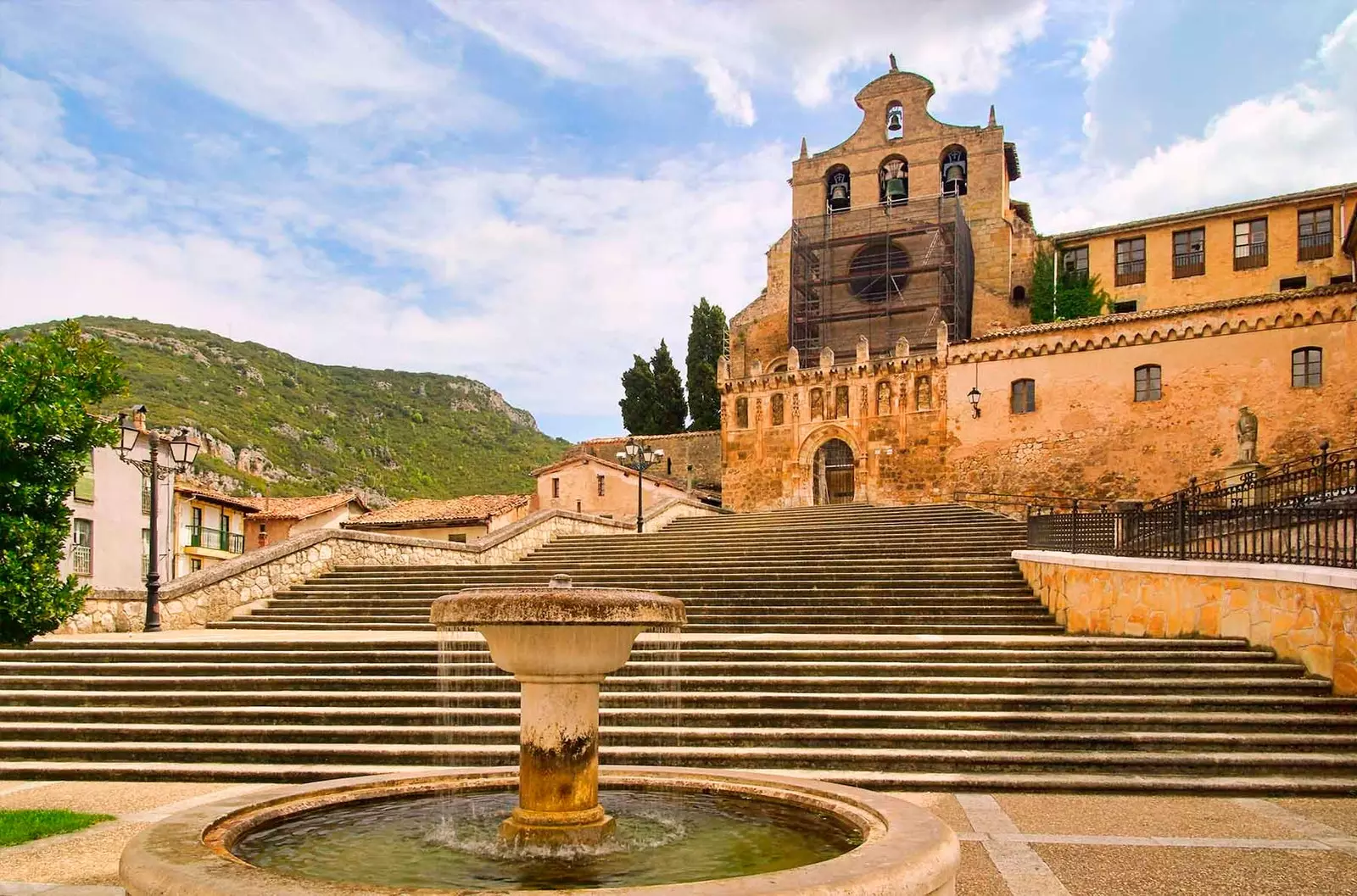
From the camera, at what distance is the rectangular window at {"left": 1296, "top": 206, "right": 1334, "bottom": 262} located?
1356 inches

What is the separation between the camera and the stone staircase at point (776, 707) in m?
8.46

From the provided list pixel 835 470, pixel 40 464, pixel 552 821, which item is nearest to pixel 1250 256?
pixel 835 470

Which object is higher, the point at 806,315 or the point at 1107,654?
the point at 806,315

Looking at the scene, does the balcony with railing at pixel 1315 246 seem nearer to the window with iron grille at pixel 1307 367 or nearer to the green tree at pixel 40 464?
the window with iron grille at pixel 1307 367

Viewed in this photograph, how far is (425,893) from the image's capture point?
140 inches

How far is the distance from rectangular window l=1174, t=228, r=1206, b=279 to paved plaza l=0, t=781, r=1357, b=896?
3335 centimetres

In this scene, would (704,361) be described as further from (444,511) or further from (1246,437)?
(1246,437)

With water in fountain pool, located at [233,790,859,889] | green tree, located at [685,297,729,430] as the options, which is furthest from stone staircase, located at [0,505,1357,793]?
green tree, located at [685,297,729,430]

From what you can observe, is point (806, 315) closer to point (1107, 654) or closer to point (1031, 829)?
point (1107, 654)

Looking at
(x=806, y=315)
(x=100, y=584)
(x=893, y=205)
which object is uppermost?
(x=893, y=205)

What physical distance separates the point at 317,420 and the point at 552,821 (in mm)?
65662

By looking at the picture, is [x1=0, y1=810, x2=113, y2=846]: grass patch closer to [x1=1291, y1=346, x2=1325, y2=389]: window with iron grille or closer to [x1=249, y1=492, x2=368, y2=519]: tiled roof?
[x1=1291, y1=346, x2=1325, y2=389]: window with iron grille

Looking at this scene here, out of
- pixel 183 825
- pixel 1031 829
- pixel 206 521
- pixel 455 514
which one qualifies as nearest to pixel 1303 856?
pixel 1031 829

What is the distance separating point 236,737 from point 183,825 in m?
5.40
